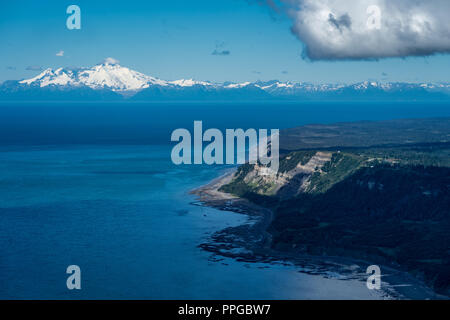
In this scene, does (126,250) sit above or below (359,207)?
below

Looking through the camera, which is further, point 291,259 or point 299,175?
point 299,175

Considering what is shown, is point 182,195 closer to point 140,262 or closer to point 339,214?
point 339,214

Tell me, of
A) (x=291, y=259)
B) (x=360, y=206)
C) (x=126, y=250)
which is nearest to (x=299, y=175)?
(x=360, y=206)

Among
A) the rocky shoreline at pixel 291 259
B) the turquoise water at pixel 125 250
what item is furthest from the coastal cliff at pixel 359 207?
the turquoise water at pixel 125 250

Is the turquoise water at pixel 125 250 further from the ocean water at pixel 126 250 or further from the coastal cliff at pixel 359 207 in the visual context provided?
the coastal cliff at pixel 359 207

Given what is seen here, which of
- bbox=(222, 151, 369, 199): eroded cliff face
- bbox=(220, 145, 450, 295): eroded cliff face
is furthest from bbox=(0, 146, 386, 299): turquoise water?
bbox=(222, 151, 369, 199): eroded cliff face

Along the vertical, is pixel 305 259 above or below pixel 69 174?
below

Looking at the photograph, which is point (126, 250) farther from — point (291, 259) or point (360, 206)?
point (360, 206)
